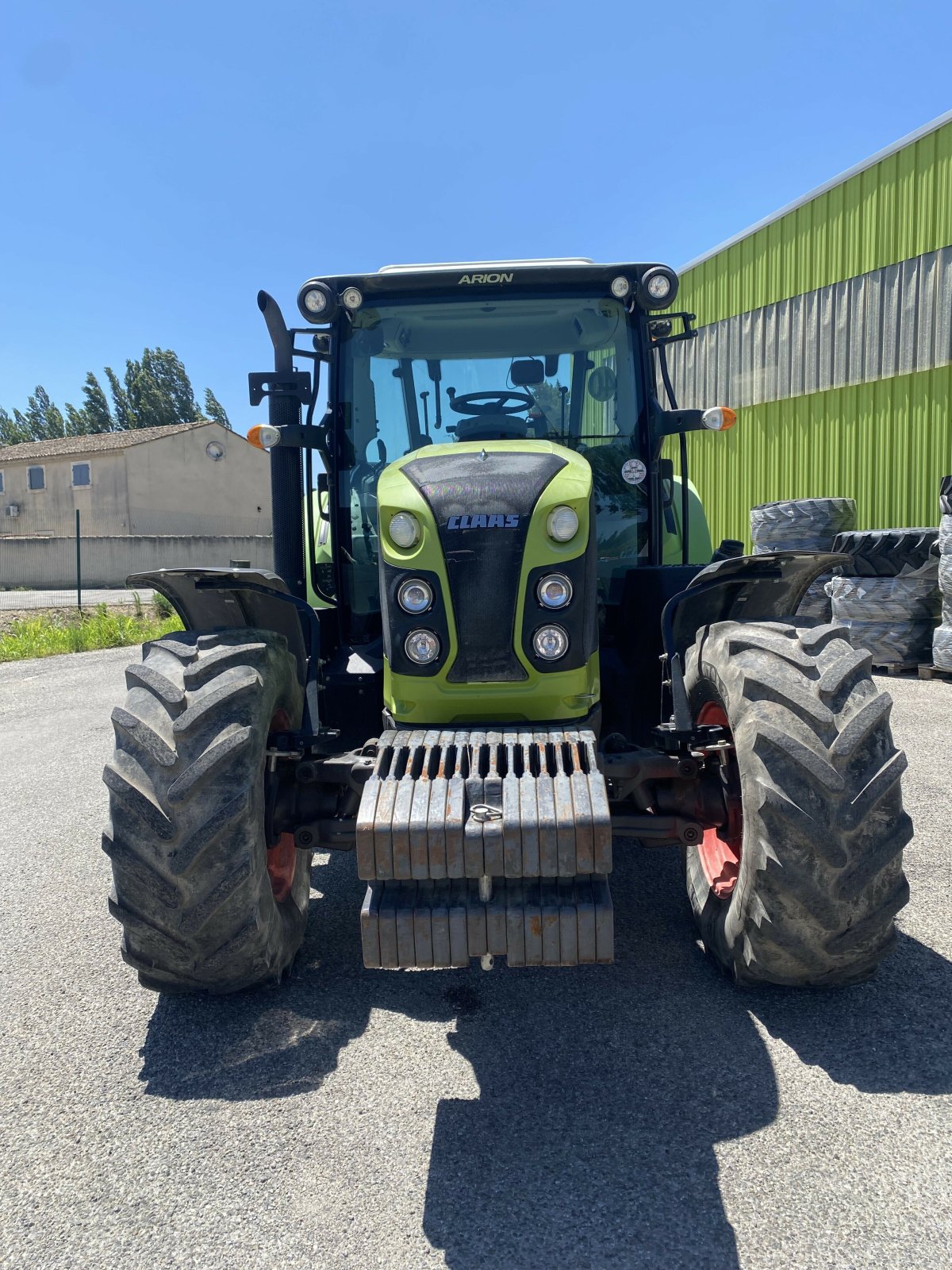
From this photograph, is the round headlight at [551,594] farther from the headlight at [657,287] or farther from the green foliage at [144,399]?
the green foliage at [144,399]

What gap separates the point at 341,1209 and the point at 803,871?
1.53 meters

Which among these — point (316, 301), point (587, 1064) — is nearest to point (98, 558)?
point (316, 301)

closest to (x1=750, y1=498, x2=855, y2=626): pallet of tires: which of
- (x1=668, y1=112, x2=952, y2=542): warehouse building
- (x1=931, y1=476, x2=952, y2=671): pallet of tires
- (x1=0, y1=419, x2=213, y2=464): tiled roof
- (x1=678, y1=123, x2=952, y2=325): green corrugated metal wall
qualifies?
(x1=931, y1=476, x2=952, y2=671): pallet of tires

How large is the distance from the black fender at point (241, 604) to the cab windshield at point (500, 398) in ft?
2.38

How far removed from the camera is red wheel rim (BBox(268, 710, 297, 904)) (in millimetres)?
3348

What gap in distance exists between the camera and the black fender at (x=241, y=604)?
3.31 meters

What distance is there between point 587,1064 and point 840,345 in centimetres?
1198

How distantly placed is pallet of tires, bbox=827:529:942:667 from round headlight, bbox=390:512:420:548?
7493 millimetres

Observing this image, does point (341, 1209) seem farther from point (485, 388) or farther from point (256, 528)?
point (256, 528)

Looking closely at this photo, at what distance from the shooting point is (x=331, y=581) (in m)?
4.54

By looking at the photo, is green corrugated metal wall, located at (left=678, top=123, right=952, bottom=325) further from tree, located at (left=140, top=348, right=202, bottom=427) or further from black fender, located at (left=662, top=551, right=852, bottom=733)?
tree, located at (left=140, top=348, right=202, bottom=427)

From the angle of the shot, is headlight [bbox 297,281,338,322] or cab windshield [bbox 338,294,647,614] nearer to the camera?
headlight [bbox 297,281,338,322]

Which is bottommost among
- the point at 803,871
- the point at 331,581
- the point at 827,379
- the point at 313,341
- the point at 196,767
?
the point at 803,871

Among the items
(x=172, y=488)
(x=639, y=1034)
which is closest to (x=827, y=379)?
(x=639, y=1034)
